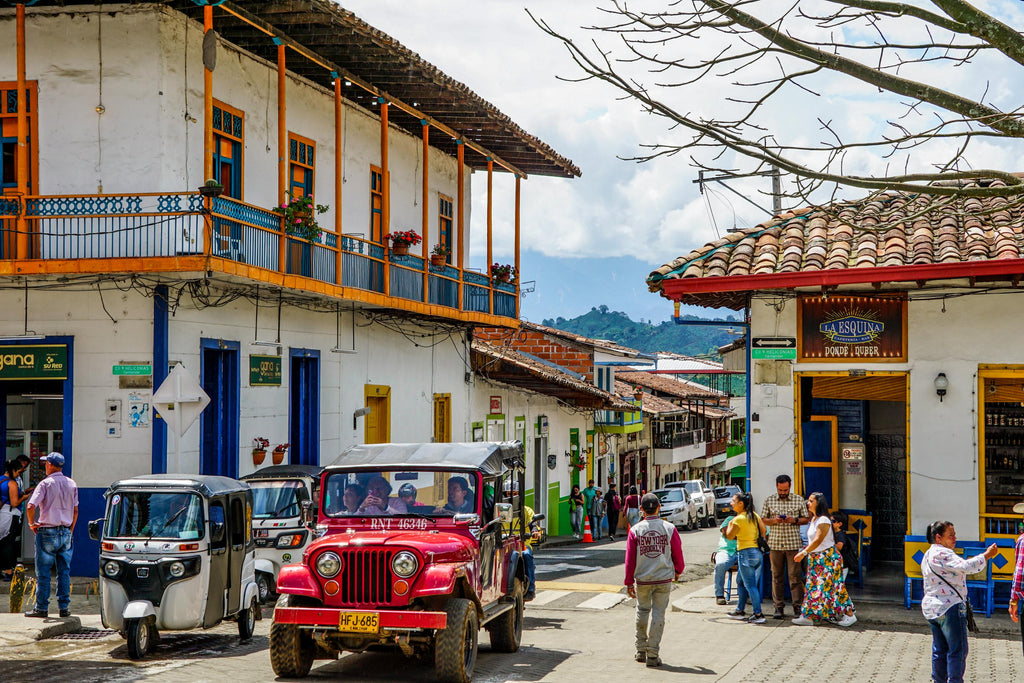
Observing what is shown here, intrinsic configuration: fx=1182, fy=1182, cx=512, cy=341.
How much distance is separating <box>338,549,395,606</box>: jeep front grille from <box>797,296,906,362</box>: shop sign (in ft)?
23.9

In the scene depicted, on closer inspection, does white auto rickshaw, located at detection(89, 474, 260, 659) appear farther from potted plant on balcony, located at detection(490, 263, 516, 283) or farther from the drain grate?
potted plant on balcony, located at detection(490, 263, 516, 283)

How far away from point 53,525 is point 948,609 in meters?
9.21

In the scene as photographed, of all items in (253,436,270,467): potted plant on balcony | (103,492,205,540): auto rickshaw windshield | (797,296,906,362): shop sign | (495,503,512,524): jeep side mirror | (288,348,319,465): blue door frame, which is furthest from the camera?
(288,348,319,465): blue door frame

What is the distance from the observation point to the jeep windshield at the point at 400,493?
35.9 feet

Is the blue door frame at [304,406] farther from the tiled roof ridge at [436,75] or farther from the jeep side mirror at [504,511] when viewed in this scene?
the jeep side mirror at [504,511]

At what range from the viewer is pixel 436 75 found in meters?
21.6

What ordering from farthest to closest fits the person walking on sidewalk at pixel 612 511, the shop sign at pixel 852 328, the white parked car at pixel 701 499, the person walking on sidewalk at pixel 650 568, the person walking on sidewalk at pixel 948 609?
the white parked car at pixel 701 499
the person walking on sidewalk at pixel 612 511
the shop sign at pixel 852 328
the person walking on sidewalk at pixel 650 568
the person walking on sidewalk at pixel 948 609

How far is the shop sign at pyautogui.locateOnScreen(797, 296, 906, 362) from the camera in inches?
583

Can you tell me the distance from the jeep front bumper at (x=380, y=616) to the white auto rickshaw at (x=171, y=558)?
198 centimetres

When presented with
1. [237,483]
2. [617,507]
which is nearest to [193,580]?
[237,483]

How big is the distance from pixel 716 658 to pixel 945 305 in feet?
18.8

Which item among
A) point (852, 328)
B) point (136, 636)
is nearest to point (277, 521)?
point (136, 636)

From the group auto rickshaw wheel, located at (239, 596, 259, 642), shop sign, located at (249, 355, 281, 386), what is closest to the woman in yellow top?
auto rickshaw wheel, located at (239, 596, 259, 642)

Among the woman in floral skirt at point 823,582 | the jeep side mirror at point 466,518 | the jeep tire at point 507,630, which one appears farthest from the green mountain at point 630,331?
the jeep side mirror at point 466,518
